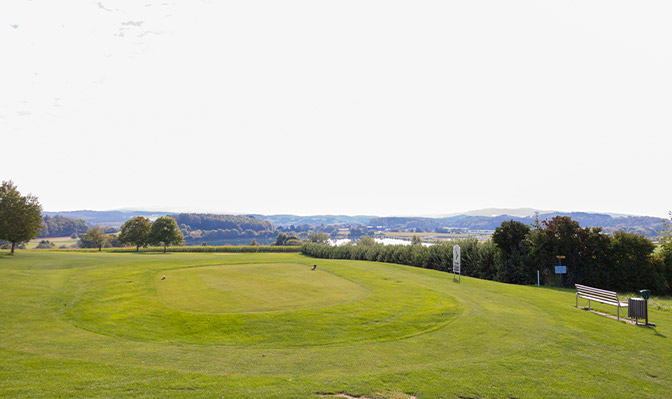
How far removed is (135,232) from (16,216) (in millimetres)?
28474

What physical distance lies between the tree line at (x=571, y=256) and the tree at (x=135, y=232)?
5606cm

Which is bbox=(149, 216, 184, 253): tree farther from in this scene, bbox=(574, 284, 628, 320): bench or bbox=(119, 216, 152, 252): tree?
bbox=(574, 284, 628, 320): bench

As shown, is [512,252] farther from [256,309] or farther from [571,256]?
[256,309]

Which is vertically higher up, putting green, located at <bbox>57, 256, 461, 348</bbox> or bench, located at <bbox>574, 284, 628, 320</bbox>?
bench, located at <bbox>574, 284, 628, 320</bbox>

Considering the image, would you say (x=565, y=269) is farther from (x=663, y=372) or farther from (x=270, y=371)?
(x=270, y=371)

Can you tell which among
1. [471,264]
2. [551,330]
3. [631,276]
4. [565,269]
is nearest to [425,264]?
[471,264]

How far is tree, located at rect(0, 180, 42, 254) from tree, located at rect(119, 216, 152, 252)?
86.5 feet

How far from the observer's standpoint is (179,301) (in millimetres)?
14477

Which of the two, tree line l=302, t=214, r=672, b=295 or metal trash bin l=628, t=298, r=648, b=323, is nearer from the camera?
metal trash bin l=628, t=298, r=648, b=323

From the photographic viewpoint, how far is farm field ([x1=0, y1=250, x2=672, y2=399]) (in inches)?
288

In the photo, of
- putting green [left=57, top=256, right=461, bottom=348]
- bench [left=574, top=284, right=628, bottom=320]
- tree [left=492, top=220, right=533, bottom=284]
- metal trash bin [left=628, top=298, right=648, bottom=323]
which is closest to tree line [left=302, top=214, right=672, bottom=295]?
tree [left=492, top=220, right=533, bottom=284]

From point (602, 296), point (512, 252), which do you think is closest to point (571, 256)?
point (512, 252)

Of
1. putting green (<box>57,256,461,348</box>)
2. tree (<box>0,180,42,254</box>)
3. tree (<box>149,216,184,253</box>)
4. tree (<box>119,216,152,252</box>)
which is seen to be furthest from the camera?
tree (<box>119,216,152,252</box>)

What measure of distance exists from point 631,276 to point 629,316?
47.4ft
